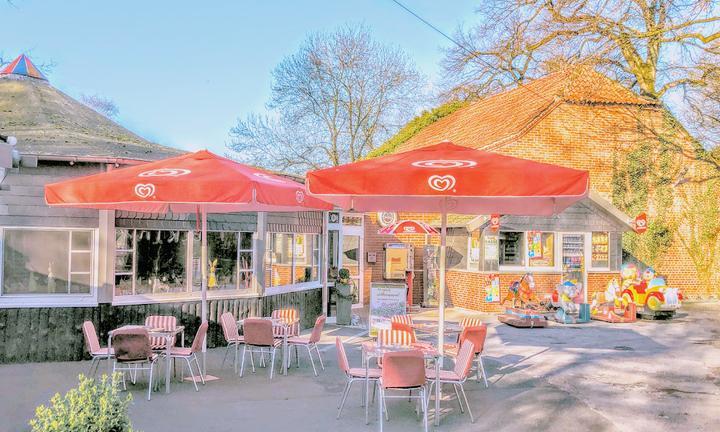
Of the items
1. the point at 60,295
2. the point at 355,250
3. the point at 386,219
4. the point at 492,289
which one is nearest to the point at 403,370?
the point at 60,295

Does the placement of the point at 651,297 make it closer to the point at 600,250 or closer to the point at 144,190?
the point at 600,250

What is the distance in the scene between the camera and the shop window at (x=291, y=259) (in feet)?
39.6

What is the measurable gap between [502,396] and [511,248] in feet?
31.3

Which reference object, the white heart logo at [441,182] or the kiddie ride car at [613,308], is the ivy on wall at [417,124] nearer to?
the kiddie ride car at [613,308]

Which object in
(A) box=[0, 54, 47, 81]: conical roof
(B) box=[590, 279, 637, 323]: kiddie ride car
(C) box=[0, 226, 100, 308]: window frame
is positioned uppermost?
(A) box=[0, 54, 47, 81]: conical roof

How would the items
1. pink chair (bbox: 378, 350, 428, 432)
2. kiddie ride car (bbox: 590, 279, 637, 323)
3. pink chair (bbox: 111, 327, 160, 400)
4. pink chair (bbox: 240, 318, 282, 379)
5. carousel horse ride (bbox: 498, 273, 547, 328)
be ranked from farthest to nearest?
kiddie ride car (bbox: 590, 279, 637, 323)
carousel horse ride (bbox: 498, 273, 547, 328)
pink chair (bbox: 240, 318, 282, 379)
pink chair (bbox: 111, 327, 160, 400)
pink chair (bbox: 378, 350, 428, 432)

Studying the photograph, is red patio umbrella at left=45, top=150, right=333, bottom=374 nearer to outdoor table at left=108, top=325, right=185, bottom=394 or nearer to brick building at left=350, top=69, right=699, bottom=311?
outdoor table at left=108, top=325, right=185, bottom=394

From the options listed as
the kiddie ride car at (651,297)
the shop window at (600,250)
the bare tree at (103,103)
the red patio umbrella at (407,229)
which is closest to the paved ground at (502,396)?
the kiddie ride car at (651,297)

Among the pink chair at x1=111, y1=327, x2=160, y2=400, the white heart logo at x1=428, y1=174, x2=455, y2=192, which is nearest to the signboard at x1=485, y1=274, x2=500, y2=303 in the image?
the pink chair at x1=111, y1=327, x2=160, y2=400

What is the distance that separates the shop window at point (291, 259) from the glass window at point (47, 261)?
3297 millimetres

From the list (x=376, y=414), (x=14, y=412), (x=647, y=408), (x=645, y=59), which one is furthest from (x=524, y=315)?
(x=645, y=59)

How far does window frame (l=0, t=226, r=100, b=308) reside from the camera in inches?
365

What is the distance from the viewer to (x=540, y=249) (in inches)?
661

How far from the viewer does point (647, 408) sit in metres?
7.10
